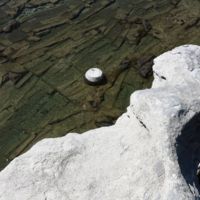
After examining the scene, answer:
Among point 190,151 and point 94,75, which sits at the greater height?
point 190,151

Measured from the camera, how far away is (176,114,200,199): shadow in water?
15.4 feet

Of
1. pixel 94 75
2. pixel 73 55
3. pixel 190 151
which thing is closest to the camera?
pixel 190 151

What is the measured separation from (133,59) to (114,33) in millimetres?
1190

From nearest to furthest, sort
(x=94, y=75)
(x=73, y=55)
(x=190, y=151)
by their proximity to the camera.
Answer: (x=190, y=151) < (x=94, y=75) < (x=73, y=55)

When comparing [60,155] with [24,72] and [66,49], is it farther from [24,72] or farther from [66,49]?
[66,49]

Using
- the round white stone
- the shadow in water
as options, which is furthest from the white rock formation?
the round white stone

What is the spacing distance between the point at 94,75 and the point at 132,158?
17.9 ft

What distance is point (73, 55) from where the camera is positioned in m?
11.2

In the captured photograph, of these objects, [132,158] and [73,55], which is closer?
[132,158]

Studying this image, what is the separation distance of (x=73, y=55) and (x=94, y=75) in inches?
46.1

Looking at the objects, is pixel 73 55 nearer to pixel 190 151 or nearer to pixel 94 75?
pixel 94 75

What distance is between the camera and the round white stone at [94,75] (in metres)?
10.3

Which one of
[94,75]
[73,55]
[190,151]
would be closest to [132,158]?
[190,151]

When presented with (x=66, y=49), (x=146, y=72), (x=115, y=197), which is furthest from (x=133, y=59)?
(x=115, y=197)
